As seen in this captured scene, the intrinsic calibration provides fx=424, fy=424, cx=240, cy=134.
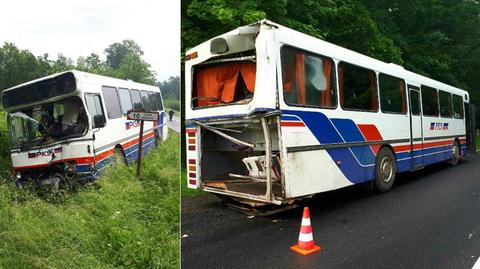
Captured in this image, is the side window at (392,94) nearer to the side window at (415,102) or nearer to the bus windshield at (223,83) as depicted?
the side window at (415,102)

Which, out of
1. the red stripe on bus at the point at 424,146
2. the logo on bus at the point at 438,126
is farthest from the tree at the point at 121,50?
the logo on bus at the point at 438,126

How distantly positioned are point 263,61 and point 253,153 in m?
2.14

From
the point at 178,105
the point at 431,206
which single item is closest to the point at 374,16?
the point at 431,206

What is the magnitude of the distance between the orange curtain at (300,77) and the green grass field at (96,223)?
16.2ft

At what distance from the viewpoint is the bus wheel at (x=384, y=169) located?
824cm

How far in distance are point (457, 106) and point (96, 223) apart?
14.7 metres

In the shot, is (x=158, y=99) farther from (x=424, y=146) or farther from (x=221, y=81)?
(x=424, y=146)

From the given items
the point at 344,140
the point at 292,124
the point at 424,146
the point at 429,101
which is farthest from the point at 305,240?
the point at 429,101

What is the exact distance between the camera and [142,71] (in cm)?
129

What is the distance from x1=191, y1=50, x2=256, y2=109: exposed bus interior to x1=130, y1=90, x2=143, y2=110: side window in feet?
16.2

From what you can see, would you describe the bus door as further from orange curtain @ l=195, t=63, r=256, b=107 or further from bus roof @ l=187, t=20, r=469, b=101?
orange curtain @ l=195, t=63, r=256, b=107

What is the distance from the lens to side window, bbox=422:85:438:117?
10719 mm

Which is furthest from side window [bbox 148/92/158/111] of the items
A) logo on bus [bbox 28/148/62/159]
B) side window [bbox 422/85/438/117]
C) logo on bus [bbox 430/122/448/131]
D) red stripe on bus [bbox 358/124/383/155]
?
logo on bus [bbox 430/122/448/131]

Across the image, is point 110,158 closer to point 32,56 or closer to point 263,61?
point 32,56
